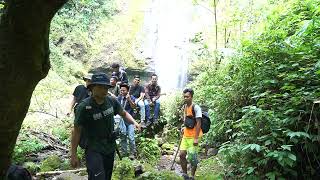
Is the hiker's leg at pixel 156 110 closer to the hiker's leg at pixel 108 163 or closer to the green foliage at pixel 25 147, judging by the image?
the green foliage at pixel 25 147

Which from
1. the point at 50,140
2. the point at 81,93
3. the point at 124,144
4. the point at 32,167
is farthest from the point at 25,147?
the point at 124,144

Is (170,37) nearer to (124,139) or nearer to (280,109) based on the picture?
(124,139)

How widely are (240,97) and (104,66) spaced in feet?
43.2

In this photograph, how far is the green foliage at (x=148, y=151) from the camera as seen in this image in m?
8.37

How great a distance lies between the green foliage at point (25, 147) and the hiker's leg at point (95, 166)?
132 inches

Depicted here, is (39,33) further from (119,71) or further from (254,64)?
(119,71)

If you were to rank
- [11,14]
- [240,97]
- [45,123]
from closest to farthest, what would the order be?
[11,14], [240,97], [45,123]

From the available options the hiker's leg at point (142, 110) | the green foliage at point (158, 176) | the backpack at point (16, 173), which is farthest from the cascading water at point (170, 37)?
the backpack at point (16, 173)

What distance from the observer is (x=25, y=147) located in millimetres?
7594

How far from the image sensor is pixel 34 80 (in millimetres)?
2303

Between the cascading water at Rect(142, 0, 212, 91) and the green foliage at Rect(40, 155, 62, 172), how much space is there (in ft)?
38.3

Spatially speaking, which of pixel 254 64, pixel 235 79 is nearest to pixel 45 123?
pixel 235 79

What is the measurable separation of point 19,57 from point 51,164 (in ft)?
17.1

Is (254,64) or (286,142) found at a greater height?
(254,64)
